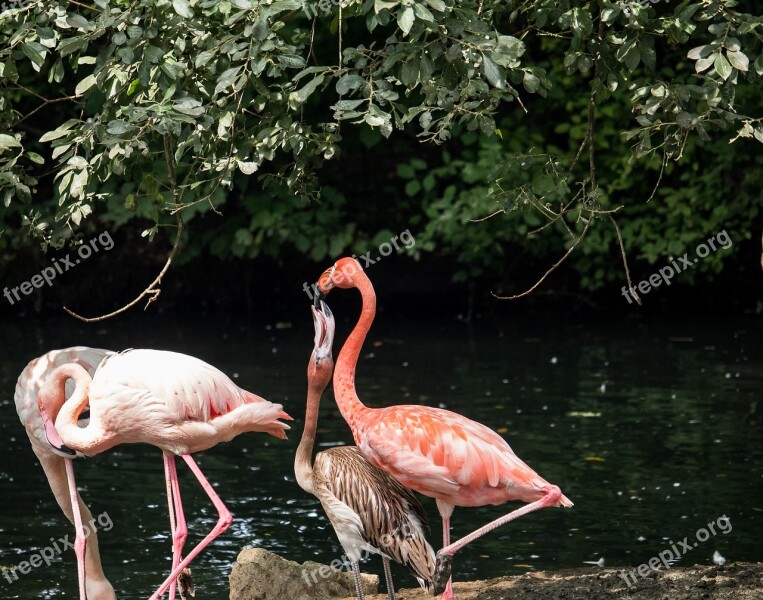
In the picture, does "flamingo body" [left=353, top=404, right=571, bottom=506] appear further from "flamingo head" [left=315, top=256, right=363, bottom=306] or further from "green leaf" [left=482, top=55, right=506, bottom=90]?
"green leaf" [left=482, top=55, right=506, bottom=90]

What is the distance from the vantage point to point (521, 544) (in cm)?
648

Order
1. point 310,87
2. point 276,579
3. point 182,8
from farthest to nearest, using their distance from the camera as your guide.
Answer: point 276,579 < point 310,87 < point 182,8

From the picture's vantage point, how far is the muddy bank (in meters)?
4.96

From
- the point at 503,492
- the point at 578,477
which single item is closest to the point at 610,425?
the point at 578,477

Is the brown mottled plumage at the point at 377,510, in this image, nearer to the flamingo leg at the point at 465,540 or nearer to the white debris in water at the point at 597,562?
the flamingo leg at the point at 465,540

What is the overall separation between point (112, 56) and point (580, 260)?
10853 mm

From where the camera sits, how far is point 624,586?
5156 mm

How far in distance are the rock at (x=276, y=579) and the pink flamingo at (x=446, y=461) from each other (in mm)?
845

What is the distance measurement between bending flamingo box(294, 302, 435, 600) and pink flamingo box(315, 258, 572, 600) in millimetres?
152

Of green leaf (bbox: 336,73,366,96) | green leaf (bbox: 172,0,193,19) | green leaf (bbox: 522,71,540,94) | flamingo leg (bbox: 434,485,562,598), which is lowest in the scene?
flamingo leg (bbox: 434,485,562,598)

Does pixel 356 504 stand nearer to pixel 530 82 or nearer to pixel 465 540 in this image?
pixel 465 540

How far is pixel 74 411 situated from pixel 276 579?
1158 mm

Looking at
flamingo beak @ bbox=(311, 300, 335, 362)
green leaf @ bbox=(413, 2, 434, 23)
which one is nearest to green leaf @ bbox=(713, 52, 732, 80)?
green leaf @ bbox=(413, 2, 434, 23)

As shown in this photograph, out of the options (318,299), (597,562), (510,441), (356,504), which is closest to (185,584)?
(356,504)
